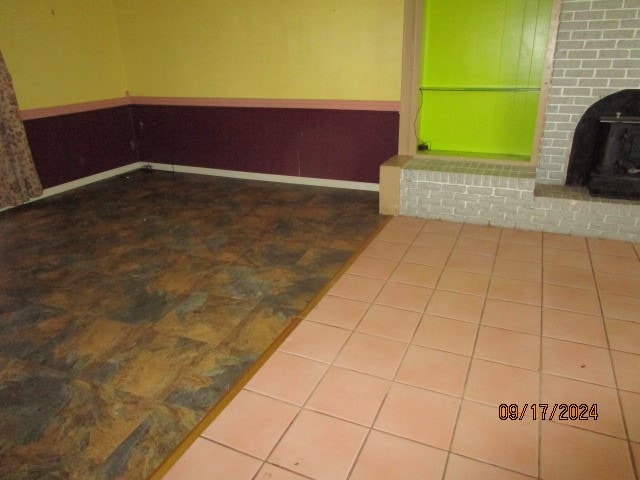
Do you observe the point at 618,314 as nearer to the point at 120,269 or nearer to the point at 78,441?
the point at 78,441

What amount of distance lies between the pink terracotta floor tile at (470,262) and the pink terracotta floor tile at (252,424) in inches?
65.3

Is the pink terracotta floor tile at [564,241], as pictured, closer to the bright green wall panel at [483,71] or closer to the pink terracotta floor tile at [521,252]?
the pink terracotta floor tile at [521,252]

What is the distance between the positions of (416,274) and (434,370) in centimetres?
96

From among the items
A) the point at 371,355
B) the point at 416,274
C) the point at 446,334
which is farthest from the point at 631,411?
the point at 416,274

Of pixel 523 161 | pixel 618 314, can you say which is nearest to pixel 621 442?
pixel 618 314

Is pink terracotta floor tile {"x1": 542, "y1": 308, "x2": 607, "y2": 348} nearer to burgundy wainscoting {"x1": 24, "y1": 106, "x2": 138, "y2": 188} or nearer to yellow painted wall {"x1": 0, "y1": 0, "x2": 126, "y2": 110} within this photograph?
burgundy wainscoting {"x1": 24, "y1": 106, "x2": 138, "y2": 188}

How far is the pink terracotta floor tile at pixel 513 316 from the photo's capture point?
2.33 metres

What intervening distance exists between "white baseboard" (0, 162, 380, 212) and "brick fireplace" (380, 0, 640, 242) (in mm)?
881

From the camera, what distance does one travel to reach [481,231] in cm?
358

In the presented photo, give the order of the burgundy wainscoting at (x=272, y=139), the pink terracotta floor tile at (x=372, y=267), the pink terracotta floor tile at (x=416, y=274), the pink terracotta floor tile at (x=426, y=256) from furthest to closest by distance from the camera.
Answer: the burgundy wainscoting at (x=272, y=139)
the pink terracotta floor tile at (x=426, y=256)
the pink terracotta floor tile at (x=372, y=267)
the pink terracotta floor tile at (x=416, y=274)

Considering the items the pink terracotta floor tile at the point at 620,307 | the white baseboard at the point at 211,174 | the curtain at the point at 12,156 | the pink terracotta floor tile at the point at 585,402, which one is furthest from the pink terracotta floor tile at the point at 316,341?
the curtain at the point at 12,156

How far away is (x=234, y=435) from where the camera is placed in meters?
1.74

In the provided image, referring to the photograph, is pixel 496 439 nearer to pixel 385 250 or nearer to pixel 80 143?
pixel 385 250
